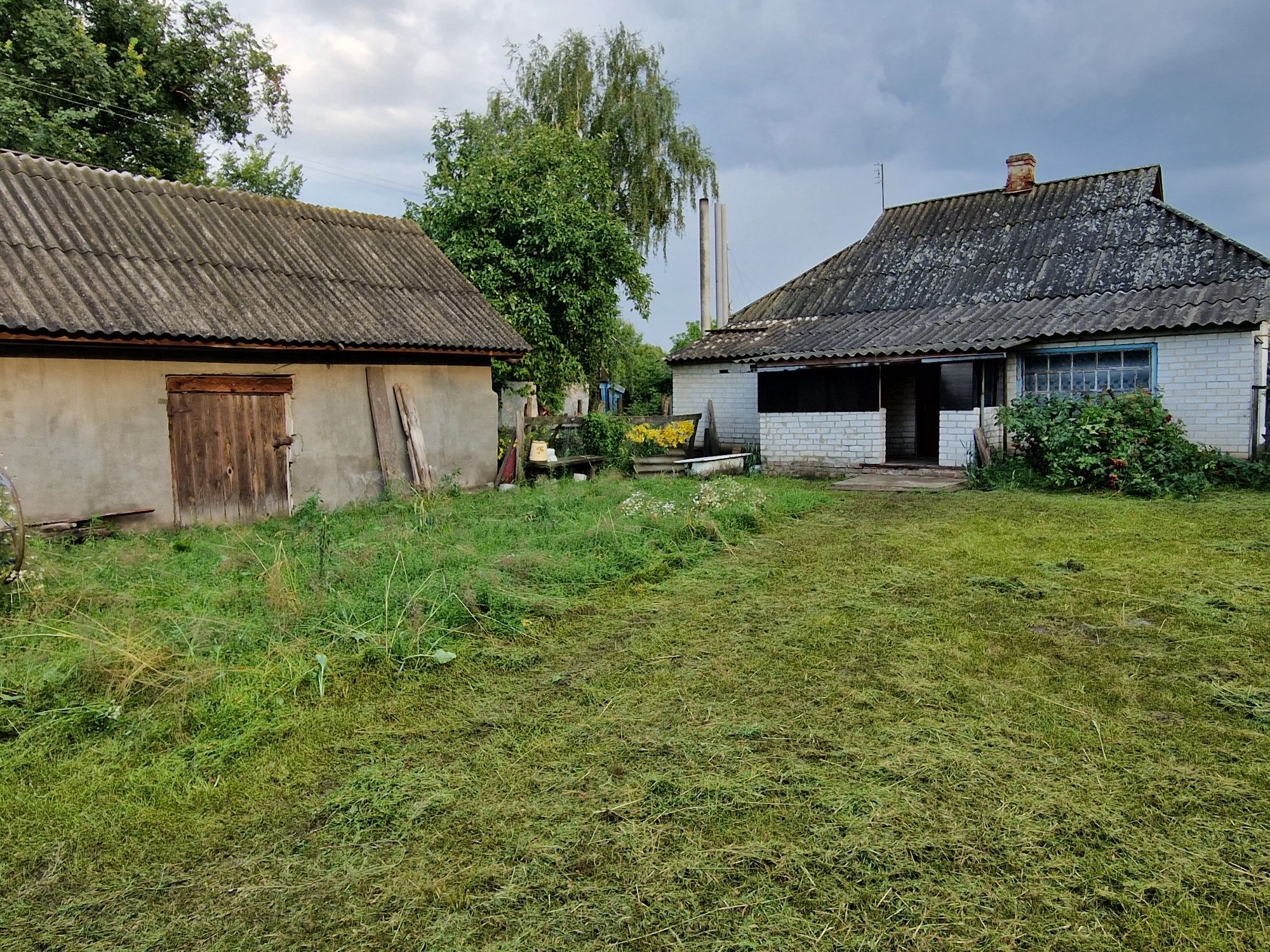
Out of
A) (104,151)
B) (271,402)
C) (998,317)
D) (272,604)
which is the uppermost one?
(104,151)

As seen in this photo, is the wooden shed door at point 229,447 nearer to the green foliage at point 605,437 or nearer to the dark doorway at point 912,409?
the green foliage at point 605,437

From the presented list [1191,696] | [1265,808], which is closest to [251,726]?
[1265,808]

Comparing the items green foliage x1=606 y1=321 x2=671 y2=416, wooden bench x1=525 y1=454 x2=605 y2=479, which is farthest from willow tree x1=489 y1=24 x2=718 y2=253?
wooden bench x1=525 y1=454 x2=605 y2=479

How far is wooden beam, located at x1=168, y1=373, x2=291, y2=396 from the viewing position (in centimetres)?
906

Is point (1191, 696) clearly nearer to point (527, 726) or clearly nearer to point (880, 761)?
point (880, 761)

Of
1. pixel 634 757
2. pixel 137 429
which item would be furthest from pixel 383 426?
pixel 634 757

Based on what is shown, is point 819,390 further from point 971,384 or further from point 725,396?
point 971,384

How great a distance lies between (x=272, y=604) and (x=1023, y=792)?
4534mm

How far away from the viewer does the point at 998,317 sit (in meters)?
14.0

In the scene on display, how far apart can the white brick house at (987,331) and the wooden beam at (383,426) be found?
284 inches

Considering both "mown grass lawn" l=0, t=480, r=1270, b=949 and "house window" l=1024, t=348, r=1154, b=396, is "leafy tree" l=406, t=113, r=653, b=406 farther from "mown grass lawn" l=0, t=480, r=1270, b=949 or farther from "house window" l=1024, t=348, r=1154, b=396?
"mown grass lawn" l=0, t=480, r=1270, b=949

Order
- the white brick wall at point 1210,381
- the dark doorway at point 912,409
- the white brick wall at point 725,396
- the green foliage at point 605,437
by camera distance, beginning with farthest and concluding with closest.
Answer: the white brick wall at point 725,396, the dark doorway at point 912,409, the green foliage at point 605,437, the white brick wall at point 1210,381

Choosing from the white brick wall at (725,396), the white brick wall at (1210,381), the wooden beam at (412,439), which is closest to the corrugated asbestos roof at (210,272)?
the wooden beam at (412,439)

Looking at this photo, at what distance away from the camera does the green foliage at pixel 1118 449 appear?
10.9 metres
